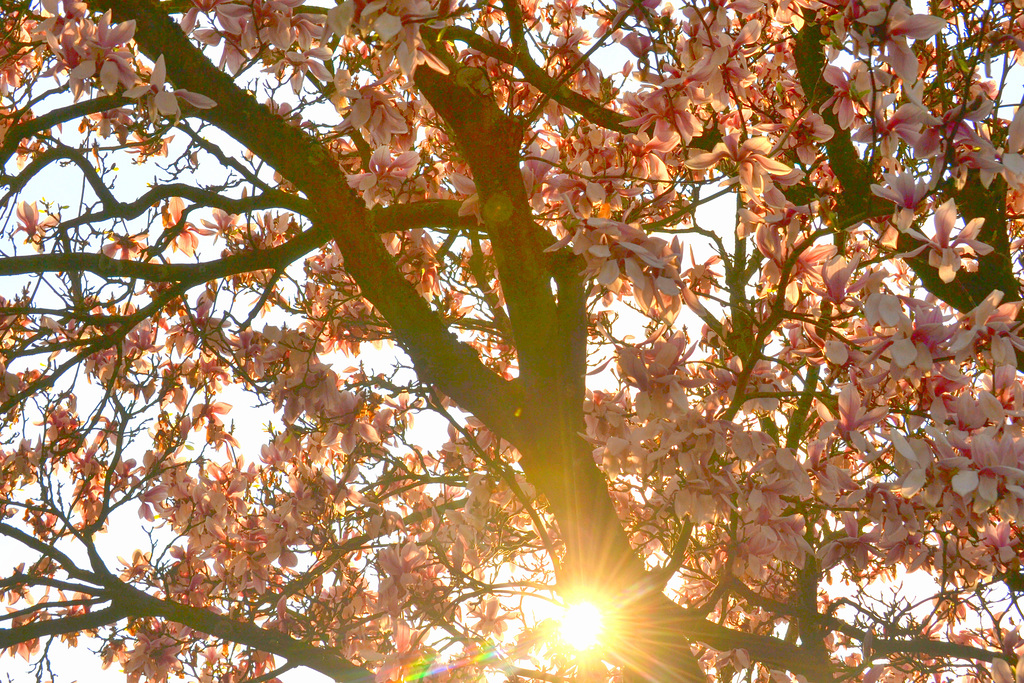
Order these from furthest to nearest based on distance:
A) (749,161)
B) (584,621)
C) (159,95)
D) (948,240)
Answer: (584,621) < (159,95) < (749,161) < (948,240)

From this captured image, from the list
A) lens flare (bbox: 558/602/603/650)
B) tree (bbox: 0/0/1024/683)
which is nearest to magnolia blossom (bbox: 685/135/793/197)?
tree (bbox: 0/0/1024/683)

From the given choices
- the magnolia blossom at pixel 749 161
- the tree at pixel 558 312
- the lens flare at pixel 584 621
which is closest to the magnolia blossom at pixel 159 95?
the tree at pixel 558 312

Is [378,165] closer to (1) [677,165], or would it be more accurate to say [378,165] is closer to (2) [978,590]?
(1) [677,165]

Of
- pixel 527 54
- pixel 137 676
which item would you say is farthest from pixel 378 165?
pixel 137 676

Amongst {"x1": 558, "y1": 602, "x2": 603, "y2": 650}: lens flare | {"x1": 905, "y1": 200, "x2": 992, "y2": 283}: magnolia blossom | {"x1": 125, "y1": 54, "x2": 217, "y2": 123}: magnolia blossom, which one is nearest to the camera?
{"x1": 905, "y1": 200, "x2": 992, "y2": 283}: magnolia blossom

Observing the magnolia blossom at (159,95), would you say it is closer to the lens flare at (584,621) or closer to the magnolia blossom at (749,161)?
the magnolia blossom at (749,161)

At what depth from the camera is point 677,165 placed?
11.0 ft

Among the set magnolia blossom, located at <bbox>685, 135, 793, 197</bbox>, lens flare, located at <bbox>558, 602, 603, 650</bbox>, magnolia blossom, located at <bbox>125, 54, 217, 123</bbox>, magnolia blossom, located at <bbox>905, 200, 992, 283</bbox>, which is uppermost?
magnolia blossom, located at <bbox>125, 54, 217, 123</bbox>

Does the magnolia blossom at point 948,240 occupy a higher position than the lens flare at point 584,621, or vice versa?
the magnolia blossom at point 948,240

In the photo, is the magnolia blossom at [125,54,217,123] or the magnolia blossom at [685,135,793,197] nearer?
the magnolia blossom at [685,135,793,197]

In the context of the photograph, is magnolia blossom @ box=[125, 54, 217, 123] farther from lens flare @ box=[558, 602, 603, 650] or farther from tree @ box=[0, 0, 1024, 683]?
lens flare @ box=[558, 602, 603, 650]

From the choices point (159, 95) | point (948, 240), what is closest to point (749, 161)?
point (948, 240)

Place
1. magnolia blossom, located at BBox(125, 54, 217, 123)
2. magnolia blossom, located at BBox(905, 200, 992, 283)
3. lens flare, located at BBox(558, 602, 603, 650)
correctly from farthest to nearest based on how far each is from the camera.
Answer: lens flare, located at BBox(558, 602, 603, 650) → magnolia blossom, located at BBox(125, 54, 217, 123) → magnolia blossom, located at BBox(905, 200, 992, 283)

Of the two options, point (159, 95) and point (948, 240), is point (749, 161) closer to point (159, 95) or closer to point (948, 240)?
point (948, 240)
